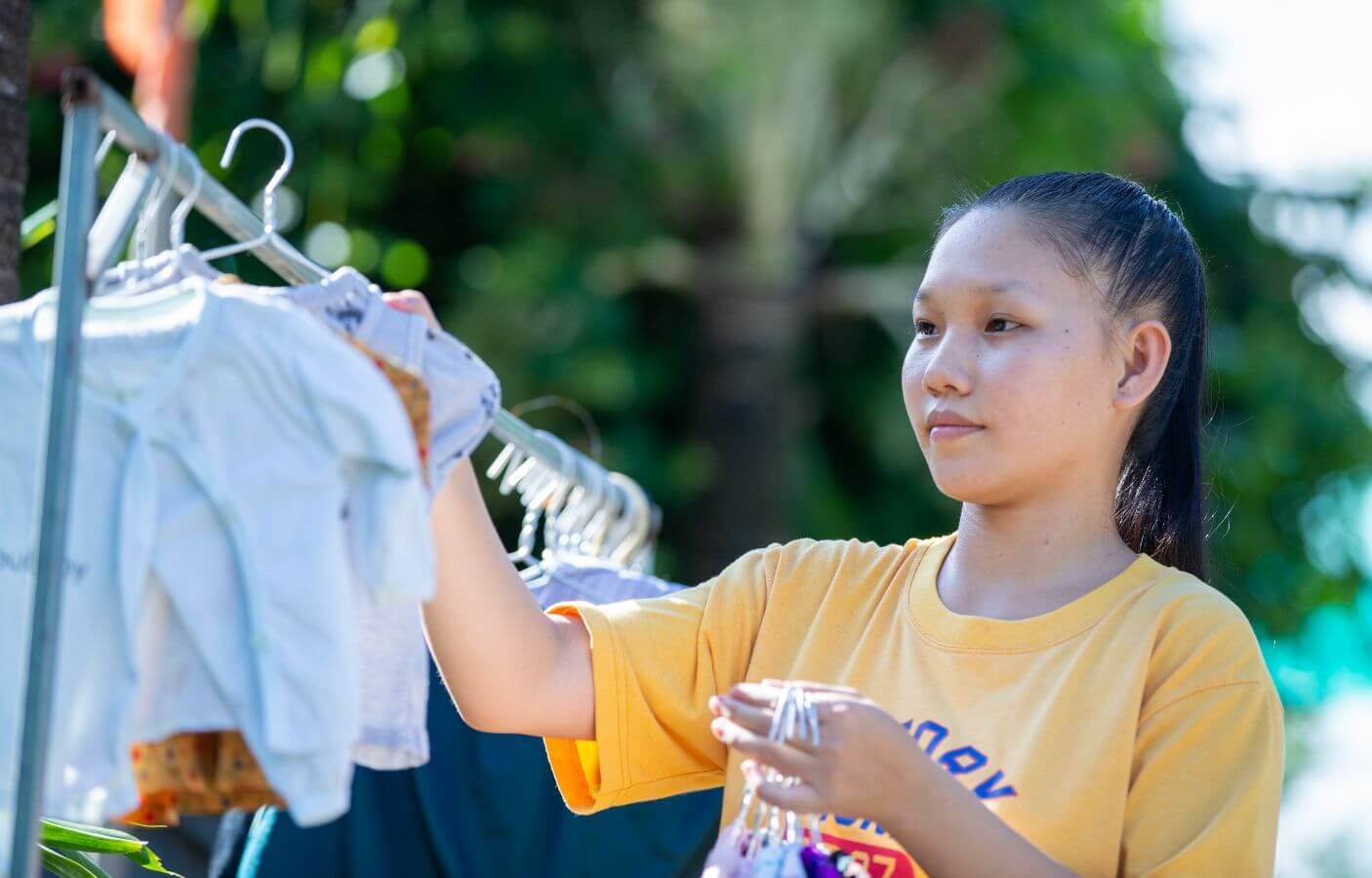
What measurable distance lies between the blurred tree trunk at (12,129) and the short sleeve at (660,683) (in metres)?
0.76

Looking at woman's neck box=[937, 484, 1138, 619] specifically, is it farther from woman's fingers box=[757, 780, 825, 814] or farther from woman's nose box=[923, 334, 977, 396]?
woman's fingers box=[757, 780, 825, 814]

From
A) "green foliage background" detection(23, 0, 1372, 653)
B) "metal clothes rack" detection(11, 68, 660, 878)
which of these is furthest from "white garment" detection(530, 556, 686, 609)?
"green foliage background" detection(23, 0, 1372, 653)

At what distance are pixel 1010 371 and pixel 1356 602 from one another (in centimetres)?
723

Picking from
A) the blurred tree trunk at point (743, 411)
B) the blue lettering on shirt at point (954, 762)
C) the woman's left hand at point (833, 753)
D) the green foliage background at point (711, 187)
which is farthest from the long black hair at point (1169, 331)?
the blurred tree trunk at point (743, 411)

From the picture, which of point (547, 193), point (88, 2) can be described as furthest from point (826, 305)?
point (88, 2)

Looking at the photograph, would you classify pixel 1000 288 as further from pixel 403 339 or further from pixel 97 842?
pixel 97 842

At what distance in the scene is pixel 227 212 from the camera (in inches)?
54.2

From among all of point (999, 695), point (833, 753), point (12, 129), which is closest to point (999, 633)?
point (999, 695)

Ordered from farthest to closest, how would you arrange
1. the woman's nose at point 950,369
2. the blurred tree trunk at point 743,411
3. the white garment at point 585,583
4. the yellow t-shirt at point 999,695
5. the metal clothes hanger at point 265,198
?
the blurred tree trunk at point 743,411
the white garment at point 585,583
the woman's nose at point 950,369
the yellow t-shirt at point 999,695
the metal clothes hanger at point 265,198

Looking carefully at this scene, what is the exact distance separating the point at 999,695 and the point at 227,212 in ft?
2.63

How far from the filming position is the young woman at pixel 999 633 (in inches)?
50.3

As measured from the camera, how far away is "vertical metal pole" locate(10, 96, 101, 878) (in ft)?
3.08

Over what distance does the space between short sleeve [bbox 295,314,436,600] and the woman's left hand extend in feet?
0.93

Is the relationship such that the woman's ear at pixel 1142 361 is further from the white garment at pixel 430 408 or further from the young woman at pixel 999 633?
the white garment at pixel 430 408
